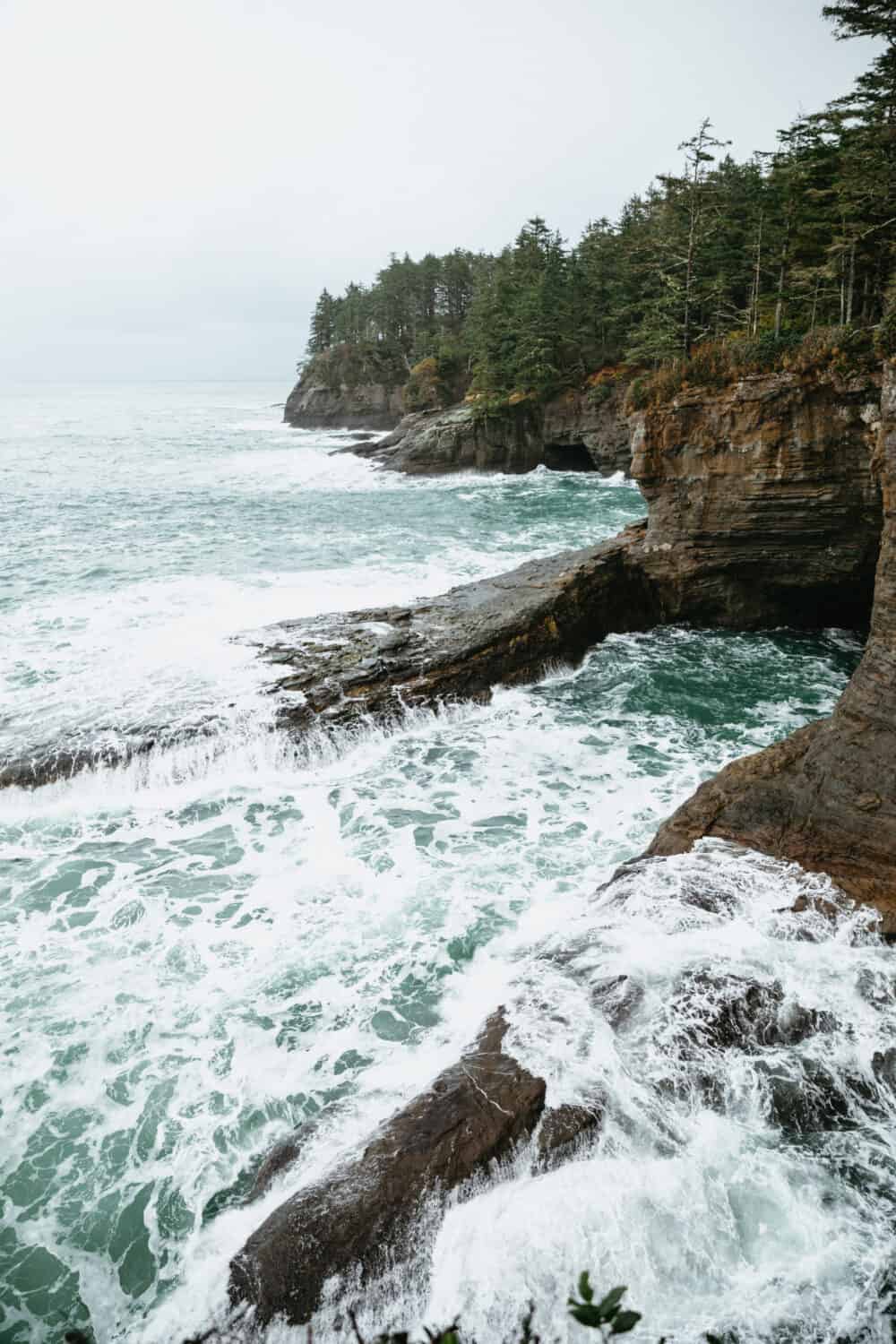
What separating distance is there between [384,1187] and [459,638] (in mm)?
10453

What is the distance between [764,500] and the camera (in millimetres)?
15320

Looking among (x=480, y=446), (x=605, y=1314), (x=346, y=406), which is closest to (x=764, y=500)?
(x=605, y=1314)

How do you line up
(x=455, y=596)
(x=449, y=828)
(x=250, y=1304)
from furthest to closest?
(x=455, y=596), (x=449, y=828), (x=250, y=1304)

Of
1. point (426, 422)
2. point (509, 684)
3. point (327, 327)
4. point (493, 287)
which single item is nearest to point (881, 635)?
point (509, 684)

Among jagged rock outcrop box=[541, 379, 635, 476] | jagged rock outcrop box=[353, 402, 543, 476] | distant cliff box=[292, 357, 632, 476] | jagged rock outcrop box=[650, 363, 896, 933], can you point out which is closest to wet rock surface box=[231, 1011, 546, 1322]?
jagged rock outcrop box=[650, 363, 896, 933]

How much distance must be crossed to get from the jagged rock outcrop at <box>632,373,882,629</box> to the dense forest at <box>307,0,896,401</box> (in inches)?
63.7

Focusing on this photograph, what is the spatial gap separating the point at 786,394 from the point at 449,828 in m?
Answer: 11.5

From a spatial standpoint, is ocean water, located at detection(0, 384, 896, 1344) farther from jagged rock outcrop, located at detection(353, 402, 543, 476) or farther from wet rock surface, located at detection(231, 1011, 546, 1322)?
jagged rock outcrop, located at detection(353, 402, 543, 476)

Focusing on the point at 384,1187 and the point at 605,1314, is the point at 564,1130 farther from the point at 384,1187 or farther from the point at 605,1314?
the point at 605,1314

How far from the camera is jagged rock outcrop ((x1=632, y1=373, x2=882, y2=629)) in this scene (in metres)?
14.2

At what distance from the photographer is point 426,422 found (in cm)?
4822

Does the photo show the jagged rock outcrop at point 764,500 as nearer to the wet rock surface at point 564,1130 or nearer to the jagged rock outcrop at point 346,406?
the wet rock surface at point 564,1130

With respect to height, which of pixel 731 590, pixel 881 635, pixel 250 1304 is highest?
pixel 881 635

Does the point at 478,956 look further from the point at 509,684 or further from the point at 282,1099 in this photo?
the point at 509,684
